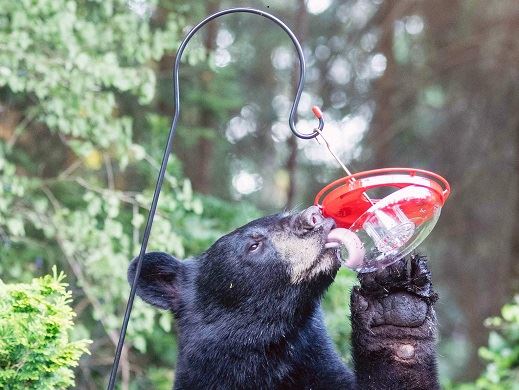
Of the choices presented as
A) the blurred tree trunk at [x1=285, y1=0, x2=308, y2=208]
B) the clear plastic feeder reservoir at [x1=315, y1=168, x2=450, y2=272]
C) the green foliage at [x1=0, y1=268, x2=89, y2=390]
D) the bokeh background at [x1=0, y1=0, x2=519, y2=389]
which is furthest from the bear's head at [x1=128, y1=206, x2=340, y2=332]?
the blurred tree trunk at [x1=285, y1=0, x2=308, y2=208]

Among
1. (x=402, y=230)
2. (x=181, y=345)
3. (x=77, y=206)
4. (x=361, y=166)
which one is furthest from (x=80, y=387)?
(x=361, y=166)

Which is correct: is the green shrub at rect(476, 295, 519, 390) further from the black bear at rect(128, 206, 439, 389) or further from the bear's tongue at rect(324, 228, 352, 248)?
the bear's tongue at rect(324, 228, 352, 248)

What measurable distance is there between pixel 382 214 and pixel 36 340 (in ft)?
4.18

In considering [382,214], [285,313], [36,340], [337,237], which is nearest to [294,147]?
[285,313]

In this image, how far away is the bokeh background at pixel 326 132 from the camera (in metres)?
6.71

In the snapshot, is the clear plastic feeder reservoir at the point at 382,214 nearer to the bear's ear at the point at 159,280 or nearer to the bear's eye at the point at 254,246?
the bear's eye at the point at 254,246

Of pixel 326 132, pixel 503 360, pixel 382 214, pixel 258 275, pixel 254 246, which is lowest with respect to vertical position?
pixel 382 214

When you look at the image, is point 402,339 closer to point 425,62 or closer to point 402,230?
point 402,230

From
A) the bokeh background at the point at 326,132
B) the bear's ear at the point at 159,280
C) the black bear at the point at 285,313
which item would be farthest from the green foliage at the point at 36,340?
the bokeh background at the point at 326,132

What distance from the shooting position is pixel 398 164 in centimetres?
1171

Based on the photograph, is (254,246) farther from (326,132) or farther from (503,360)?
(326,132)

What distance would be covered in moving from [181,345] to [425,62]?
8.15m

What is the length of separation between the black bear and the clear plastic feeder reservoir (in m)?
0.14

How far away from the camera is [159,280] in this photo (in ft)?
13.1
